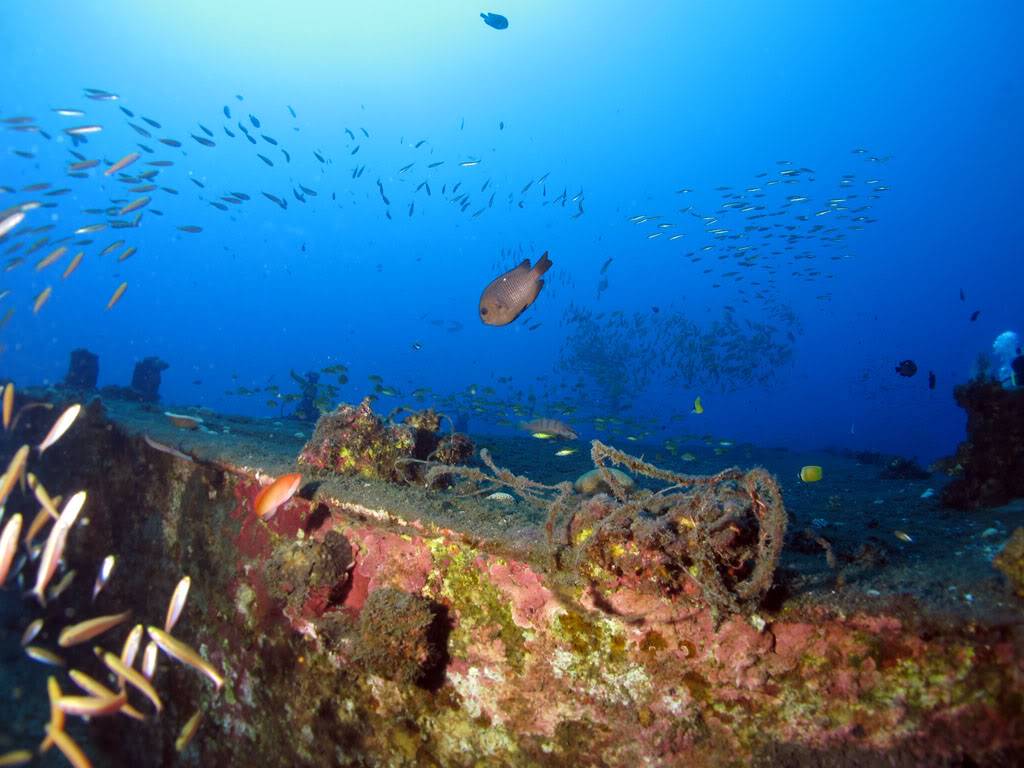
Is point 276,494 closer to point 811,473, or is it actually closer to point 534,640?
point 534,640

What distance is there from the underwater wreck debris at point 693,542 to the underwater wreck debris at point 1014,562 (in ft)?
3.51

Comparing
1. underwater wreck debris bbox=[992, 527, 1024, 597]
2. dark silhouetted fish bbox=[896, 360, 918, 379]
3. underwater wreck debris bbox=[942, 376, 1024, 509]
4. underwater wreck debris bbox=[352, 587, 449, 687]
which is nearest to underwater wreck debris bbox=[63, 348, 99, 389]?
underwater wreck debris bbox=[352, 587, 449, 687]

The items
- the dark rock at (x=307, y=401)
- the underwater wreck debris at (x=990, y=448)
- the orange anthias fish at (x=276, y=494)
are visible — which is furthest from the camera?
the dark rock at (x=307, y=401)

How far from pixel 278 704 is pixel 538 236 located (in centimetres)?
11432

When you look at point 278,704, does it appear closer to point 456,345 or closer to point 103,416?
point 103,416

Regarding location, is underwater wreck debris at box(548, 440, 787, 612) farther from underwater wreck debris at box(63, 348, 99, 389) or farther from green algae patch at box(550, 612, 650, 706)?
underwater wreck debris at box(63, 348, 99, 389)

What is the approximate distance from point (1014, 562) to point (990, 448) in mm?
4029

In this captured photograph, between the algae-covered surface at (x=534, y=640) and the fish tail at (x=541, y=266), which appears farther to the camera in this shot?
the fish tail at (x=541, y=266)

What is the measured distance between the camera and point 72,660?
20.3ft

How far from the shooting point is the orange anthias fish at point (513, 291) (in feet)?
14.0

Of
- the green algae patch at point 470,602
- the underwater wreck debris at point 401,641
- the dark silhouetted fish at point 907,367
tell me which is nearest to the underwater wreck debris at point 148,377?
the underwater wreck debris at point 401,641

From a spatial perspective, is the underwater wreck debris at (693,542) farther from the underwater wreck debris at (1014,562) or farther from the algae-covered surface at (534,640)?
the underwater wreck debris at (1014,562)

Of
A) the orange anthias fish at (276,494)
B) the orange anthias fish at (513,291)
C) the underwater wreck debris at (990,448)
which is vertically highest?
the orange anthias fish at (513,291)

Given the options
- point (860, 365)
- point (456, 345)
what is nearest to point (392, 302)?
point (456, 345)
